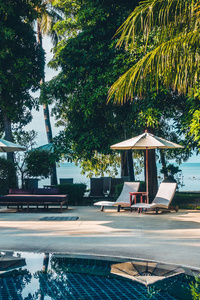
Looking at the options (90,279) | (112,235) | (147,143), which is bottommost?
(90,279)

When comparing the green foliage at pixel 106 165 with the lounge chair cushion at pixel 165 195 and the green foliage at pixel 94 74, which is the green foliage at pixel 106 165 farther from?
the lounge chair cushion at pixel 165 195

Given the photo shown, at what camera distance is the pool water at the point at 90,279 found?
4961mm

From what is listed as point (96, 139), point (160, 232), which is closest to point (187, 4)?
point (160, 232)

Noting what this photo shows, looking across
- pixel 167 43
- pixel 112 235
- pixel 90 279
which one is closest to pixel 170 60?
pixel 167 43

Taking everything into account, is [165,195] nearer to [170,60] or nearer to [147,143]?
[147,143]

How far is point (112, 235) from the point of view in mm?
8789

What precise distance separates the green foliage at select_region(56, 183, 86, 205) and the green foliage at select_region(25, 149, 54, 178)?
1.92 meters

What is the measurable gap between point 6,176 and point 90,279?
11.2 m

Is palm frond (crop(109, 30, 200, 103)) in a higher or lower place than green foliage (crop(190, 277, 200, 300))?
higher

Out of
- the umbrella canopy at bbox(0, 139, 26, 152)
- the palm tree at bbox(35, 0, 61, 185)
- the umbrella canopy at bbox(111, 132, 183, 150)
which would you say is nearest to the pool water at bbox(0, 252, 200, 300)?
the umbrella canopy at bbox(111, 132, 183, 150)

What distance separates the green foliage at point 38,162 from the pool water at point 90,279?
1055 cm

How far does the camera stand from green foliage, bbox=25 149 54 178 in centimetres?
1722

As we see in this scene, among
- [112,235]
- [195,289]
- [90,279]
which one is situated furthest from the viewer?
[112,235]

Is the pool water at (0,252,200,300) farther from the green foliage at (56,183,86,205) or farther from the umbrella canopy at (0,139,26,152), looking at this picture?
the green foliage at (56,183,86,205)
